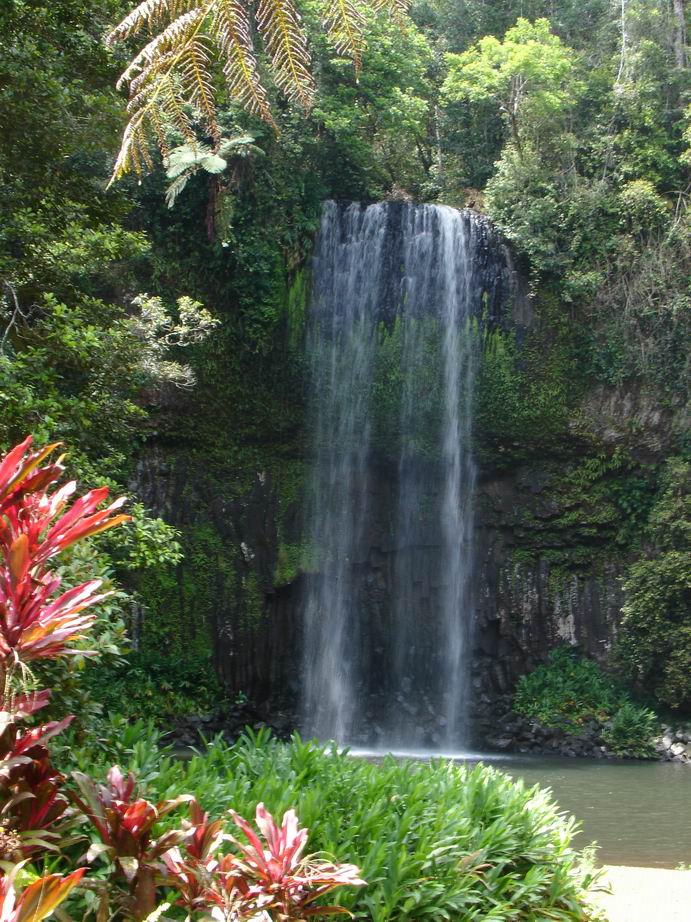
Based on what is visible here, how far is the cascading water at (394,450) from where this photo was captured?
55.1 feet

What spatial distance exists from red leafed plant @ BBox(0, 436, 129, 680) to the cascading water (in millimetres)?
13263

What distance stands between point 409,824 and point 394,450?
518 inches

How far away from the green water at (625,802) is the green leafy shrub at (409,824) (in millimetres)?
2741

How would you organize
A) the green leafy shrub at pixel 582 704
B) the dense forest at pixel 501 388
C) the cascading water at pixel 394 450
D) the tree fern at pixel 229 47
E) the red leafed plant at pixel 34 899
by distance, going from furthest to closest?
1. the cascading water at pixel 394 450
2. the dense forest at pixel 501 388
3. the green leafy shrub at pixel 582 704
4. the tree fern at pixel 229 47
5. the red leafed plant at pixel 34 899

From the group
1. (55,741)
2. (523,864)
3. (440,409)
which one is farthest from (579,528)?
(55,741)

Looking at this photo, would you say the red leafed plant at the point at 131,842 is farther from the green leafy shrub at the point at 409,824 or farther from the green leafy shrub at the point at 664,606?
the green leafy shrub at the point at 664,606

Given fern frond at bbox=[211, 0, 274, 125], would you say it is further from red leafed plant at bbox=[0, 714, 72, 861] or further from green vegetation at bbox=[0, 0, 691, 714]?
green vegetation at bbox=[0, 0, 691, 714]

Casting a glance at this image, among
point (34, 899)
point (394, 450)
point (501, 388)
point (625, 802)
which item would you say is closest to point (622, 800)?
point (625, 802)

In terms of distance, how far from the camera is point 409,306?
17094 mm

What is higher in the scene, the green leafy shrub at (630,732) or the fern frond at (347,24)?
the fern frond at (347,24)

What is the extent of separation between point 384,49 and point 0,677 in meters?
18.5

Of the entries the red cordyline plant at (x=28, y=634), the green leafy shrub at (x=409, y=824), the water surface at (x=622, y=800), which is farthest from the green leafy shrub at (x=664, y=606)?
the red cordyline plant at (x=28, y=634)

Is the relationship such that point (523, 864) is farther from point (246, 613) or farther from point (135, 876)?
point (246, 613)

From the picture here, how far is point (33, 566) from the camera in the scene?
3.32 m
